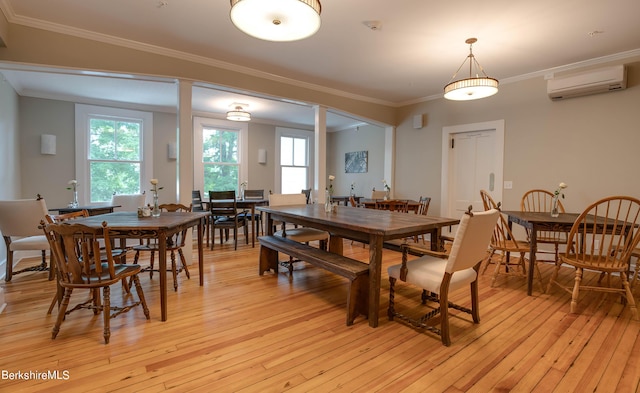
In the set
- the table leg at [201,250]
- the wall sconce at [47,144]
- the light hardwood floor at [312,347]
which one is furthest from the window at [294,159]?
the light hardwood floor at [312,347]

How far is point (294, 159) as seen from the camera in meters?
7.96

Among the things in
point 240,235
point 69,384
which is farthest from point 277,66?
point 69,384

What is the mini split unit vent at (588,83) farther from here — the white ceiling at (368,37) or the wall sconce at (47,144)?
the wall sconce at (47,144)

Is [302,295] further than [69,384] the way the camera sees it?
Yes

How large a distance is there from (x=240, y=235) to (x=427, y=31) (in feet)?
16.2

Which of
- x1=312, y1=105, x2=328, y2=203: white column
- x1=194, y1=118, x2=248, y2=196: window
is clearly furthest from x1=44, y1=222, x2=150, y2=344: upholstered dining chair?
x1=194, y1=118, x2=248, y2=196: window

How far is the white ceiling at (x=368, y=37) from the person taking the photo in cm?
280

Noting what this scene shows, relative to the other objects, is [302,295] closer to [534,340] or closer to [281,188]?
[534,340]

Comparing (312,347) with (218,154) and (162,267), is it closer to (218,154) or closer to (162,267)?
(162,267)

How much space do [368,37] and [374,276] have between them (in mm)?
2609

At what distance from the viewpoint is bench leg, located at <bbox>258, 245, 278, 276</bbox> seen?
11.9ft

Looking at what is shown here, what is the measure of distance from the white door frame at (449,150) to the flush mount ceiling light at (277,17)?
396cm

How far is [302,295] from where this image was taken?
301 cm

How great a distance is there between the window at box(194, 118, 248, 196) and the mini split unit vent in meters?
5.76
